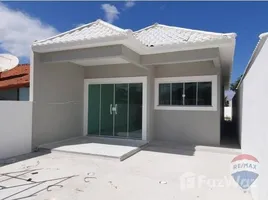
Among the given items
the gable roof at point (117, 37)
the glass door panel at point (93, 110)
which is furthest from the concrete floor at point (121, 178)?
the gable roof at point (117, 37)

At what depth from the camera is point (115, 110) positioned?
10883 millimetres

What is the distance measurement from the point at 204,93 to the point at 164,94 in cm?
190

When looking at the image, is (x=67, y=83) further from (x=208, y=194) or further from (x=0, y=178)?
(x=208, y=194)

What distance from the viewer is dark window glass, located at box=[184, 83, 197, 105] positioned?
9945mm

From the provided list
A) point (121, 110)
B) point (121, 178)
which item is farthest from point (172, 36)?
point (121, 178)

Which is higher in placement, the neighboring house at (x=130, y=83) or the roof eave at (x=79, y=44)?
the roof eave at (x=79, y=44)

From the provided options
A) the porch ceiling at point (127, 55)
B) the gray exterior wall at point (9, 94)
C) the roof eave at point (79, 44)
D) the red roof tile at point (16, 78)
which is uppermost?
the roof eave at point (79, 44)

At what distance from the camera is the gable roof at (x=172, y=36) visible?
7.44 metres

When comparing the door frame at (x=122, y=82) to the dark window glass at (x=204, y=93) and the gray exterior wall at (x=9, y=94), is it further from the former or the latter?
the gray exterior wall at (x=9, y=94)

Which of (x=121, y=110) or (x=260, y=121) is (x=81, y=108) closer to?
(x=121, y=110)

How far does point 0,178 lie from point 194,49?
24.3ft

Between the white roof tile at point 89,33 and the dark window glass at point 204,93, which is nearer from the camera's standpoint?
the white roof tile at point 89,33

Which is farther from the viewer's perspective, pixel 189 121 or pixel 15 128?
pixel 189 121

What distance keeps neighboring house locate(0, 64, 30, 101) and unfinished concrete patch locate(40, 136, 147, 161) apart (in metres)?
3.13
